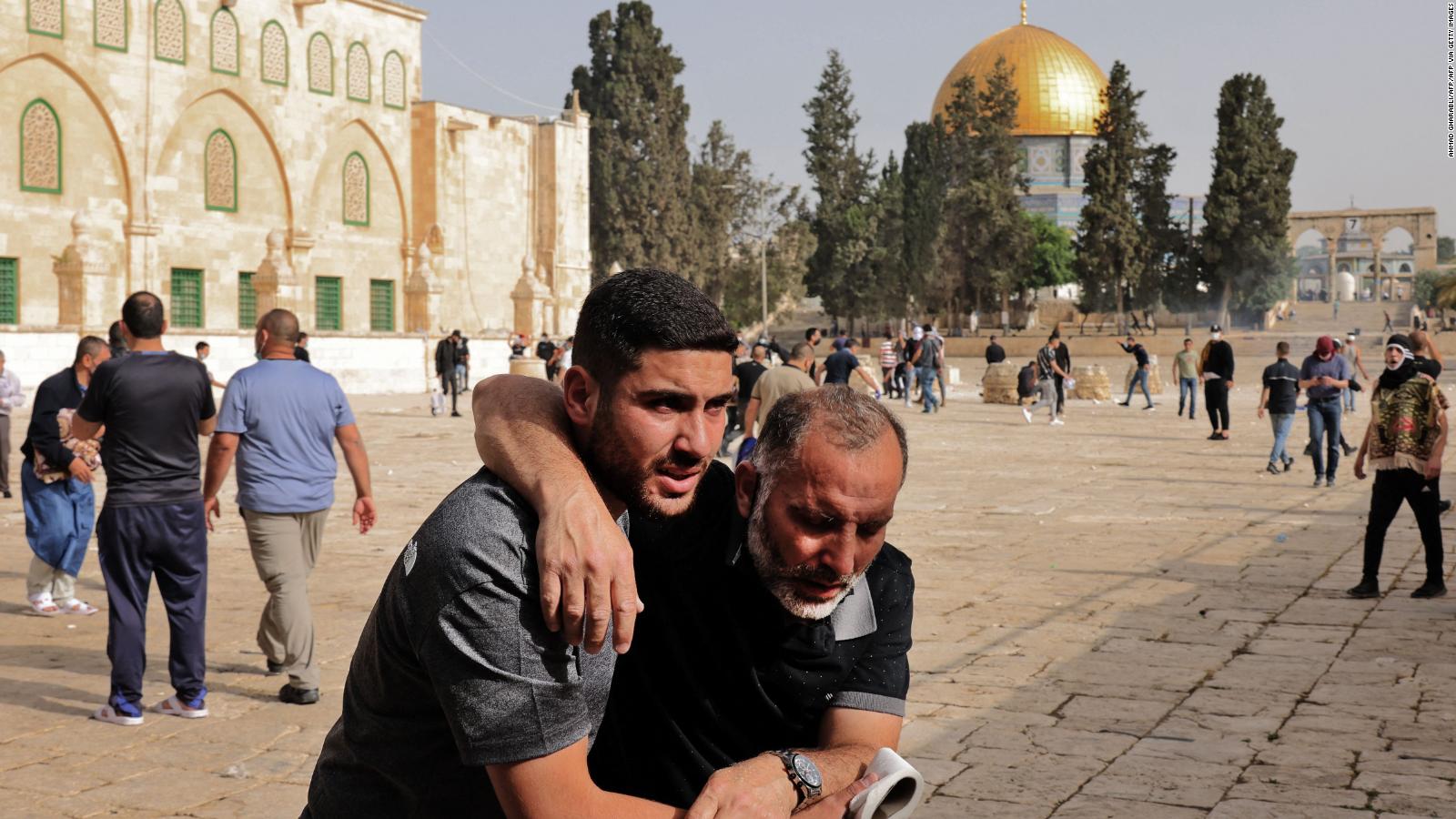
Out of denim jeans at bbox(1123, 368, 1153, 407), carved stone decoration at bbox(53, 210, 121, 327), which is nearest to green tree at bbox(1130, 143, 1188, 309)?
denim jeans at bbox(1123, 368, 1153, 407)

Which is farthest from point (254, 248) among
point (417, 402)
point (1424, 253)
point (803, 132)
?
point (1424, 253)

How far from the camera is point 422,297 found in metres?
36.9

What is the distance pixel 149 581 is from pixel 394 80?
36.7 metres

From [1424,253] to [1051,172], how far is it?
80.3 feet

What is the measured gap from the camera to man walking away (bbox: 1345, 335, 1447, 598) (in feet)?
27.4

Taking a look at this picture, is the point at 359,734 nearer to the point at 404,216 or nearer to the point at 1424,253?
the point at 404,216

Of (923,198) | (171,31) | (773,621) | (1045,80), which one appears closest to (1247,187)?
(923,198)

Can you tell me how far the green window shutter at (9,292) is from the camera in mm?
31656

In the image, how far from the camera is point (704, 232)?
2069 inches

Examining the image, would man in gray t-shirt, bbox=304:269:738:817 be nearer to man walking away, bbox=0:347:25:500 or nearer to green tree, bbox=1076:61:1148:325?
man walking away, bbox=0:347:25:500

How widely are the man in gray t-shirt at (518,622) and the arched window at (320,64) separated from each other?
126 feet

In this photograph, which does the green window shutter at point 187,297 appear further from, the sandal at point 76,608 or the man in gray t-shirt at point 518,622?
the man in gray t-shirt at point 518,622

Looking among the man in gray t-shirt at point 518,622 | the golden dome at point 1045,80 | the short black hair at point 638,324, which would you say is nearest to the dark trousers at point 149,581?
the man in gray t-shirt at point 518,622

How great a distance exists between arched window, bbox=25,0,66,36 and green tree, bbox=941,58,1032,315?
103 ft
